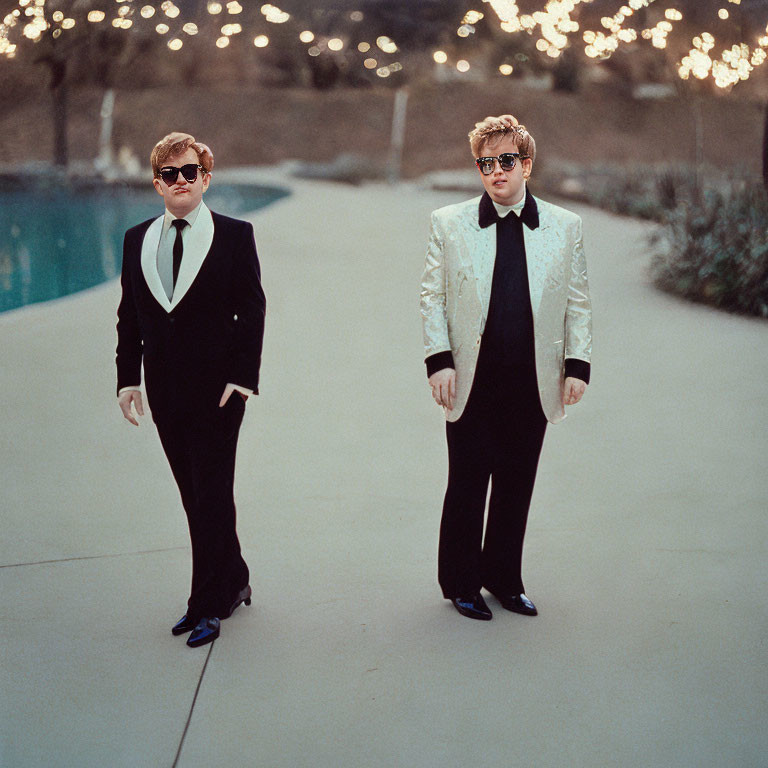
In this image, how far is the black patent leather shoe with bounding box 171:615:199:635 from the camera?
9.12 feet

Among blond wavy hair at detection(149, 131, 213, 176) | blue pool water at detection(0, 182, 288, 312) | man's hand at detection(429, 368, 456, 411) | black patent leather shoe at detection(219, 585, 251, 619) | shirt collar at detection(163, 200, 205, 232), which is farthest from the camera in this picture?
blue pool water at detection(0, 182, 288, 312)

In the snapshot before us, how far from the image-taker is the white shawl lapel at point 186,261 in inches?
101

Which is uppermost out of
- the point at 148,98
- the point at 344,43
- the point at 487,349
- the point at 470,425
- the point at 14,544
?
the point at 344,43

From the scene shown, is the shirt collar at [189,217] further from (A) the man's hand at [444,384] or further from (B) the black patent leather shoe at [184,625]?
(B) the black patent leather shoe at [184,625]

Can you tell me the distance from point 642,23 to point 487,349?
2520 centimetres

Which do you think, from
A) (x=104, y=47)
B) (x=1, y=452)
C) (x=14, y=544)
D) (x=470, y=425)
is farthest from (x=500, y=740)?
(x=104, y=47)

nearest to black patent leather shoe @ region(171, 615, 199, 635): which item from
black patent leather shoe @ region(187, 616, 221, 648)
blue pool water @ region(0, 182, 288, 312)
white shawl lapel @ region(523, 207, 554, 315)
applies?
black patent leather shoe @ region(187, 616, 221, 648)

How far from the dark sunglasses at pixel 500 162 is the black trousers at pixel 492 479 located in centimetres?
54

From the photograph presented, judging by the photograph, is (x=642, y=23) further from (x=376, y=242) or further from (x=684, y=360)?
(x=684, y=360)

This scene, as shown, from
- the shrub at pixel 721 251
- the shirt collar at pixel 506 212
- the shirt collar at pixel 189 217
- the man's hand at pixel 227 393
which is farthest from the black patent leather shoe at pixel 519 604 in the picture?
the shrub at pixel 721 251

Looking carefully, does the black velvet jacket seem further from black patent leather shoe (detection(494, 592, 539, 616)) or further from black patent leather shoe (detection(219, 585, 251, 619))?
black patent leather shoe (detection(494, 592, 539, 616))

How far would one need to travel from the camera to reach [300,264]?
10.4 m

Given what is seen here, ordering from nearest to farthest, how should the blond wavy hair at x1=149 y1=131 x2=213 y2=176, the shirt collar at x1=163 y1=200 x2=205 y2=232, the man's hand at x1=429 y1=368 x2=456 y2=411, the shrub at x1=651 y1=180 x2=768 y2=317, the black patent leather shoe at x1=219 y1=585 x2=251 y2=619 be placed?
the blond wavy hair at x1=149 y1=131 x2=213 y2=176 → the shirt collar at x1=163 y1=200 x2=205 y2=232 → the man's hand at x1=429 y1=368 x2=456 y2=411 → the black patent leather shoe at x1=219 y1=585 x2=251 y2=619 → the shrub at x1=651 y1=180 x2=768 y2=317

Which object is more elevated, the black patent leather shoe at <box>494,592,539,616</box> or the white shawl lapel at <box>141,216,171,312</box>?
Answer: the white shawl lapel at <box>141,216,171,312</box>
